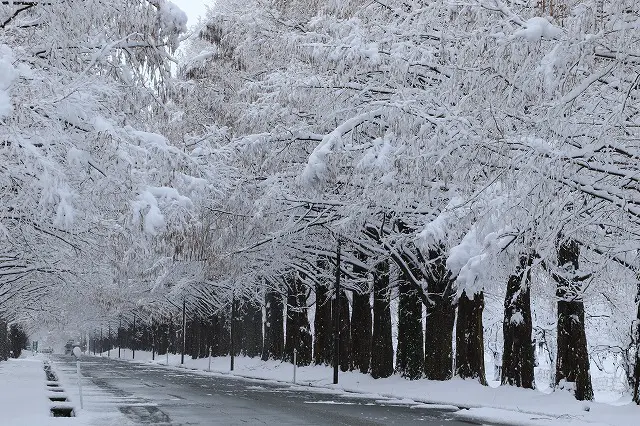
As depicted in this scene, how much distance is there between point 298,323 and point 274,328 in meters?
7.42

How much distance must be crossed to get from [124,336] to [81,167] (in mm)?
135143

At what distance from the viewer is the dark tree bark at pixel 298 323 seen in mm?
44188

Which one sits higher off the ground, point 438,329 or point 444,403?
point 438,329

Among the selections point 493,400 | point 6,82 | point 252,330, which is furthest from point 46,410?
point 252,330

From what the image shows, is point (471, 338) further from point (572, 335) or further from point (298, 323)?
point (298, 323)

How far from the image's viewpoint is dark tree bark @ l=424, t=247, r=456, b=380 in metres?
28.2

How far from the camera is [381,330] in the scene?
3250 centimetres

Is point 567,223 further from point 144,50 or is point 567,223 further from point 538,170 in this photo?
point 144,50

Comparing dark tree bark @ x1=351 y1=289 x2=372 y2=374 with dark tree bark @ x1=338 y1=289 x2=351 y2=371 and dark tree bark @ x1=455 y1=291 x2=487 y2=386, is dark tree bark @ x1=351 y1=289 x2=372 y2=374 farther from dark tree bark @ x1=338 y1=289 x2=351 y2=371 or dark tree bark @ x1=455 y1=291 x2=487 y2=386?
dark tree bark @ x1=455 y1=291 x2=487 y2=386

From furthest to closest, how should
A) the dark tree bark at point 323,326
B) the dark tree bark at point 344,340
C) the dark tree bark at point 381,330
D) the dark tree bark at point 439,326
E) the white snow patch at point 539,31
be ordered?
the dark tree bark at point 323,326 → the dark tree bark at point 344,340 → the dark tree bark at point 381,330 → the dark tree bark at point 439,326 → the white snow patch at point 539,31

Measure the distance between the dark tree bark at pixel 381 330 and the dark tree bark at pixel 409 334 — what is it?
3.54 feet

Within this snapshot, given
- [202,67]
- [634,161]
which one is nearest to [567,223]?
[634,161]

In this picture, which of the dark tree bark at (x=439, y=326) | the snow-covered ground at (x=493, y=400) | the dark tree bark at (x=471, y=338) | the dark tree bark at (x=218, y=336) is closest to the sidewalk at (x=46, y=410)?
the snow-covered ground at (x=493, y=400)

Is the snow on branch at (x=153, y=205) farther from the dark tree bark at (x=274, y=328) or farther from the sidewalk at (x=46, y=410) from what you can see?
the dark tree bark at (x=274, y=328)
